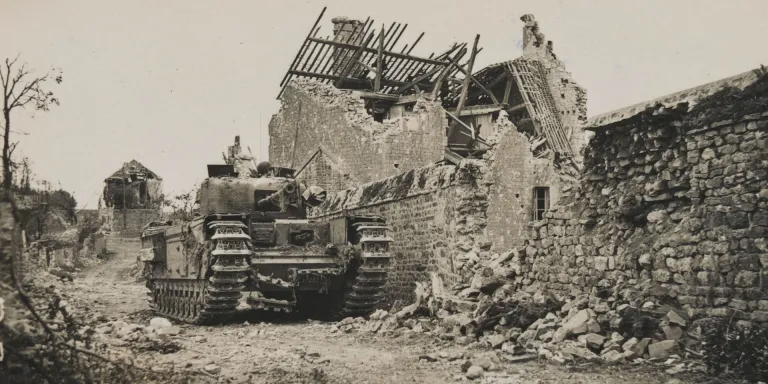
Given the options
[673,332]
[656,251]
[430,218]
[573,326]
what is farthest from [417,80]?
[673,332]

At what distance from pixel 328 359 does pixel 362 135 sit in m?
14.4

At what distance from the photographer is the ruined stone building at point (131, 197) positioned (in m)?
44.9

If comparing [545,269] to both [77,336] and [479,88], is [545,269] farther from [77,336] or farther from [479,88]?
[479,88]

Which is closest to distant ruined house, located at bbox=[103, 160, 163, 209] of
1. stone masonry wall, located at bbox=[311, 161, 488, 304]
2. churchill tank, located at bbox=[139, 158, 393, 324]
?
stone masonry wall, located at bbox=[311, 161, 488, 304]

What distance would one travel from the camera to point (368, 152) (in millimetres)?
20578

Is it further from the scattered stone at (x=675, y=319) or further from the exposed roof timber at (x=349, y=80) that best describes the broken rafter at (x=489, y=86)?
the scattered stone at (x=675, y=319)

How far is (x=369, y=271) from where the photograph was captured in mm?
10664

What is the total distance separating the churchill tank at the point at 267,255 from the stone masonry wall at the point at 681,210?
10.6ft

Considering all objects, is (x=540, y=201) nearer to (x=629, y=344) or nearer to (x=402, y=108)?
(x=402, y=108)

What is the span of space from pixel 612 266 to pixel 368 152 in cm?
1331

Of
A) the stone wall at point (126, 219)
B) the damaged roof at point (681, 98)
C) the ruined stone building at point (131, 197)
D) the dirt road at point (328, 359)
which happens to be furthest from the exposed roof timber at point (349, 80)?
the ruined stone building at point (131, 197)

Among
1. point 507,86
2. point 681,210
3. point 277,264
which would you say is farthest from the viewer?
point 507,86

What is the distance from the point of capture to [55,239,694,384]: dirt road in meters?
5.71

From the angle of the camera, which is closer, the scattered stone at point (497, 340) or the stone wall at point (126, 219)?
the scattered stone at point (497, 340)
